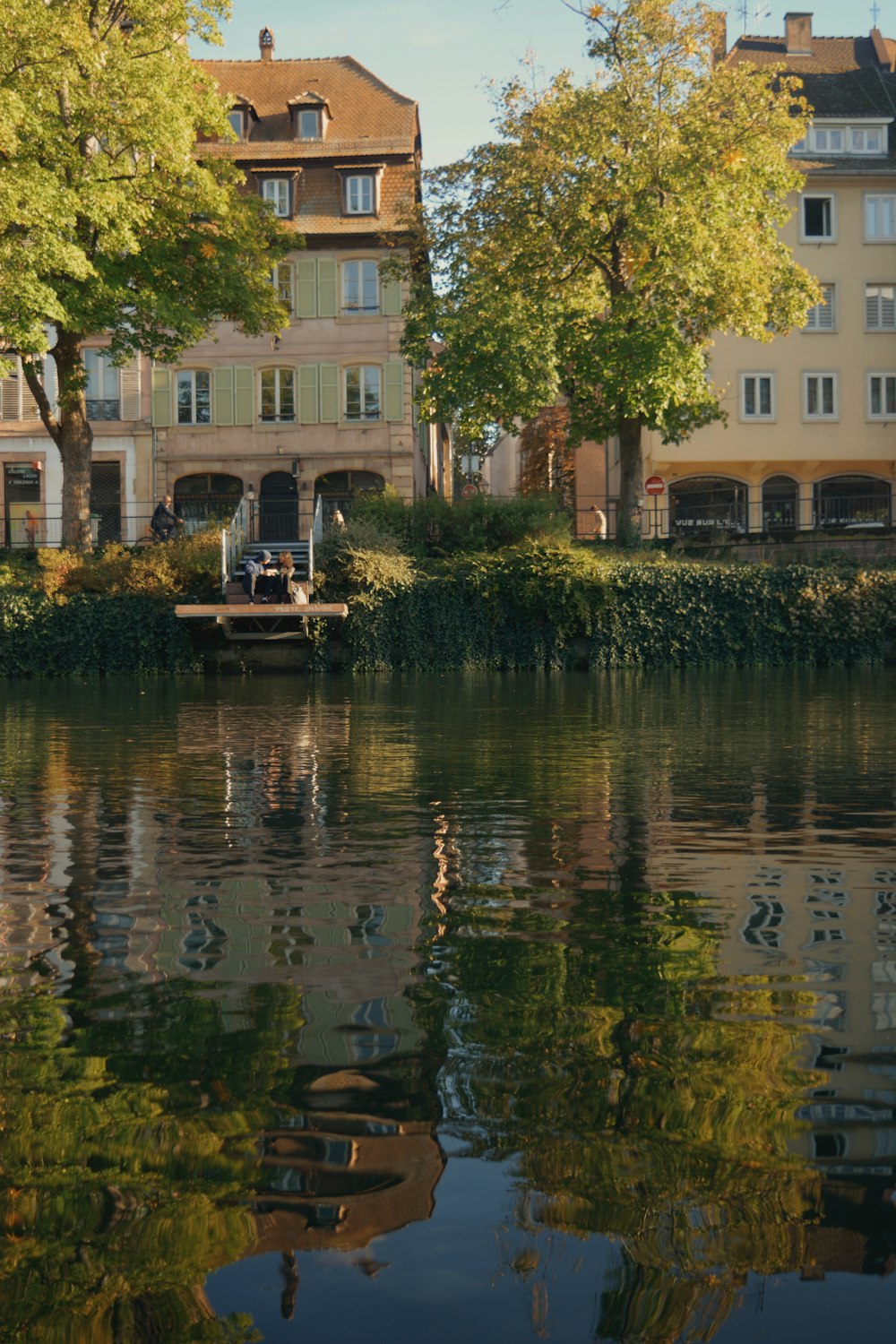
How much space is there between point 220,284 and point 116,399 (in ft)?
→ 47.0

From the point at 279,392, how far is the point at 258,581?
18.4 meters

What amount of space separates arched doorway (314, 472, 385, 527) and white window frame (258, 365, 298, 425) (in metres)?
2.32

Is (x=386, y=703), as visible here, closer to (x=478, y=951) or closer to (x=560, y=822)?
(x=560, y=822)

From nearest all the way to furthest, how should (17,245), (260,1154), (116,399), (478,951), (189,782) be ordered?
(260,1154)
(478,951)
(189,782)
(17,245)
(116,399)

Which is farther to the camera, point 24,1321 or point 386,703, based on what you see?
point 386,703

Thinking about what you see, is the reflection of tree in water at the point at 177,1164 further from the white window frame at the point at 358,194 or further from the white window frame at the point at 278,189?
the white window frame at the point at 278,189

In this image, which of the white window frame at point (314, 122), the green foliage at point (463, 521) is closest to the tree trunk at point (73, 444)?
the green foliage at point (463, 521)

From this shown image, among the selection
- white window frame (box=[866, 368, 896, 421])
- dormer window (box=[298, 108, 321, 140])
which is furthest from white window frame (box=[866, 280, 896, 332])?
dormer window (box=[298, 108, 321, 140])

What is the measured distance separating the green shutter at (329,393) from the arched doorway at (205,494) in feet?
12.2

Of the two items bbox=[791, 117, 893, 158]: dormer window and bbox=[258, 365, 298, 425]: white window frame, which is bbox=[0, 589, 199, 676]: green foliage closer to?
bbox=[258, 365, 298, 425]: white window frame

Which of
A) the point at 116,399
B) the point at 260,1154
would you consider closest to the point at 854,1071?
the point at 260,1154

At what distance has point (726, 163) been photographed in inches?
1523

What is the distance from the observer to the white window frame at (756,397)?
5416 cm

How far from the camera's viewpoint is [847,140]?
5534 centimetres
